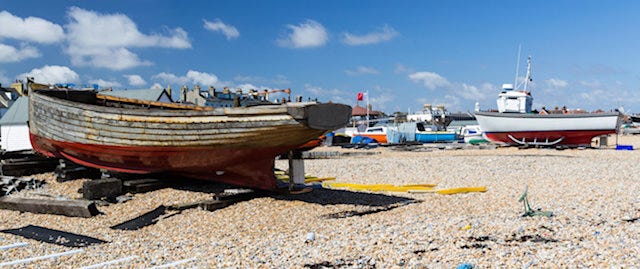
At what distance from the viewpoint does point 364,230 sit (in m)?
6.68

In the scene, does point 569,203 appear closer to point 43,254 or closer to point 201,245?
point 201,245

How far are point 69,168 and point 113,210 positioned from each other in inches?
133

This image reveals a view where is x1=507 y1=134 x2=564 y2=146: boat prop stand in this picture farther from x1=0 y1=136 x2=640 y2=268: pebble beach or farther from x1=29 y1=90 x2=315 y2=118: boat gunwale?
x1=29 y1=90 x2=315 y2=118: boat gunwale

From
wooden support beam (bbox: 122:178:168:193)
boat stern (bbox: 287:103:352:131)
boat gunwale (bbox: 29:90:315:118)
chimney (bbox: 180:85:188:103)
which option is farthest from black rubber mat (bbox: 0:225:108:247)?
chimney (bbox: 180:85:188:103)

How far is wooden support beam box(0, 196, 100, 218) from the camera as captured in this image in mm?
8047

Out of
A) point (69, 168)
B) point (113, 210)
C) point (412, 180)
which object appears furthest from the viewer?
point (412, 180)

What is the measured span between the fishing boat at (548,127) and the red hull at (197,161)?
22.9 meters

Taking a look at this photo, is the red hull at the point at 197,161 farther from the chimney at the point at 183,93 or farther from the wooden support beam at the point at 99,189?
the chimney at the point at 183,93

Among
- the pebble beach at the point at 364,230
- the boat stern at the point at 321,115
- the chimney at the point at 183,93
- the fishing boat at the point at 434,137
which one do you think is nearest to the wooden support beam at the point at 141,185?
the pebble beach at the point at 364,230

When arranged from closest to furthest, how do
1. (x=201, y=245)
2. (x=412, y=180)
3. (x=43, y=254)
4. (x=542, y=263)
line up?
(x=542, y=263) → (x=43, y=254) → (x=201, y=245) → (x=412, y=180)

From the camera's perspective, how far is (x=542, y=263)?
4660mm

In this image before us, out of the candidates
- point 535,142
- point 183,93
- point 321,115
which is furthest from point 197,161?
point 183,93

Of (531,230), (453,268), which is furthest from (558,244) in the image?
(453,268)

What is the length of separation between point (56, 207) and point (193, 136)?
2497mm
